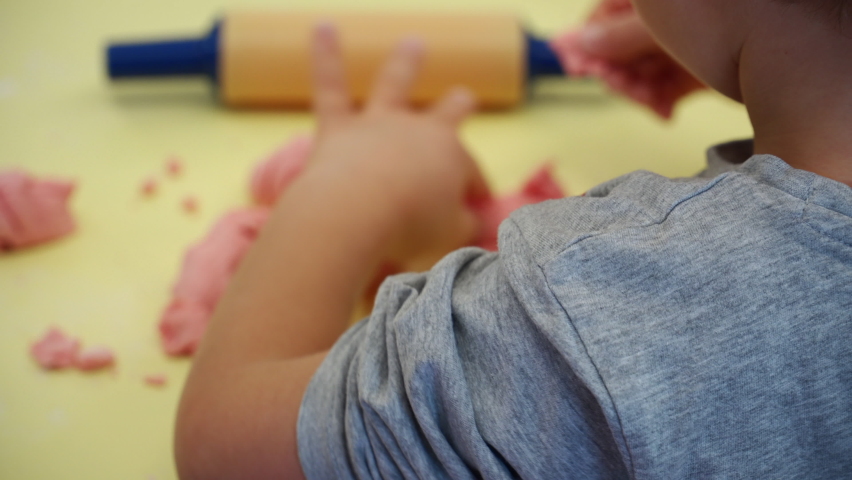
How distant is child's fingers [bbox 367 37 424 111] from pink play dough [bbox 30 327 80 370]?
0.92 feet

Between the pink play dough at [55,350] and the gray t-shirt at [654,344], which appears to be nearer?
the gray t-shirt at [654,344]

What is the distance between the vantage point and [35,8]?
0.77 meters

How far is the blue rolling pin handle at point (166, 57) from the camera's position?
0.69 m

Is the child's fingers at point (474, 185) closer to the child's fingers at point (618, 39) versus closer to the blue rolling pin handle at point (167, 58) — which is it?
the child's fingers at point (618, 39)

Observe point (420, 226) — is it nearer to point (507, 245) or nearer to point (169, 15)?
point (507, 245)

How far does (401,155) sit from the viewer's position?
0.52 meters

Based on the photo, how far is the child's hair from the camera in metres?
0.27

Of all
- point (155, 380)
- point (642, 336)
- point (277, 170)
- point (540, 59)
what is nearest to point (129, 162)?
point (277, 170)

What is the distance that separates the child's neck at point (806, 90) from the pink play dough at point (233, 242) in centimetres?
16

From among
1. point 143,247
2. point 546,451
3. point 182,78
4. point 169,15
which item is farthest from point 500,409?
point 169,15

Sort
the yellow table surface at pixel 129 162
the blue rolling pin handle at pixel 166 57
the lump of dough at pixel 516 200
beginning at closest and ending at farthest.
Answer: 1. the yellow table surface at pixel 129 162
2. the lump of dough at pixel 516 200
3. the blue rolling pin handle at pixel 166 57

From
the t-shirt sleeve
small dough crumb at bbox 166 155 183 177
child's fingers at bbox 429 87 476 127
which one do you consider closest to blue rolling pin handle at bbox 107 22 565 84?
small dough crumb at bbox 166 155 183 177

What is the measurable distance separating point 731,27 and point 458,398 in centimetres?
19

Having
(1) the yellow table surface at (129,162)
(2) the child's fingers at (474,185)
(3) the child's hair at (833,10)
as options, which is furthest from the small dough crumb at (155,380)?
(3) the child's hair at (833,10)
